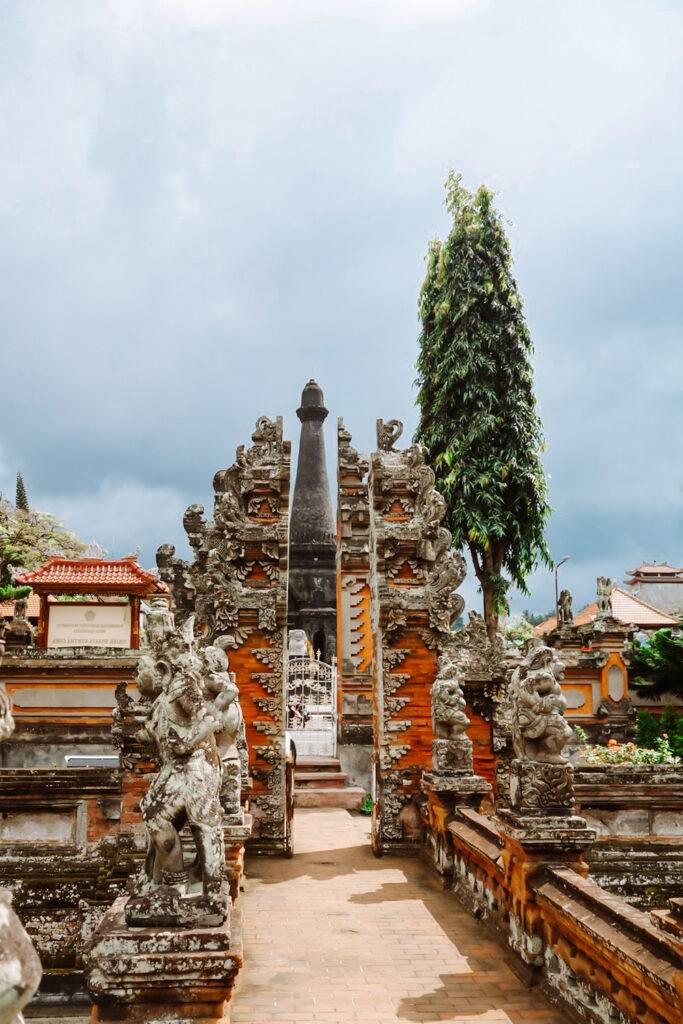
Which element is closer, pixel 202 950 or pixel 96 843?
pixel 202 950

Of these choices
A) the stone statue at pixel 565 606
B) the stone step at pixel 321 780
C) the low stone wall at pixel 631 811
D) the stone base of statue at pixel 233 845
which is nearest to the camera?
the stone base of statue at pixel 233 845

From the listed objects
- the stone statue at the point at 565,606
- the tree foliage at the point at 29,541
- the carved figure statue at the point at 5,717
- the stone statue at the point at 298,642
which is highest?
the tree foliage at the point at 29,541

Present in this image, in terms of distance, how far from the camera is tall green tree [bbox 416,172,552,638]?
23.3m

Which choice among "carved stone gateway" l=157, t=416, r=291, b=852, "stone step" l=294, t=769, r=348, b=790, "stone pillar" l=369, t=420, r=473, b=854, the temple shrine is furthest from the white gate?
"stone pillar" l=369, t=420, r=473, b=854

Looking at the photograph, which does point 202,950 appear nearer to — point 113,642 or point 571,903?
point 571,903

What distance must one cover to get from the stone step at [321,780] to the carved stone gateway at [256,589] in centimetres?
483

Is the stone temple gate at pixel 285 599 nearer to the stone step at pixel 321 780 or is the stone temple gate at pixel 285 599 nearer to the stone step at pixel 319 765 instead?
the stone step at pixel 321 780

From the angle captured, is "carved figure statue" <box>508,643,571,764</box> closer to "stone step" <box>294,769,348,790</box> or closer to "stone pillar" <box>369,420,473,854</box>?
"stone pillar" <box>369,420,473,854</box>

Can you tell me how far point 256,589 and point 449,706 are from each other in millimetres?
3341

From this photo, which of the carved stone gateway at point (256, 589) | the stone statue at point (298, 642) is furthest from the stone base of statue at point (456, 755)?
the stone statue at point (298, 642)

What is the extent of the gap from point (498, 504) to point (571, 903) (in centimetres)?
1822

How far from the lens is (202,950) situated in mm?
4102

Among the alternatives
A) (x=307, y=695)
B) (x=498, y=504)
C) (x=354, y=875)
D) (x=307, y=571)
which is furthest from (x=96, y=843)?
(x=307, y=571)

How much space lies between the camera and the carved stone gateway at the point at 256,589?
1085 centimetres
